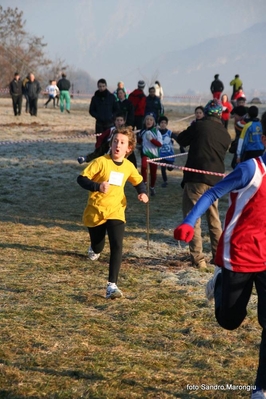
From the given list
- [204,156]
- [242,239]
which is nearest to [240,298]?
[242,239]

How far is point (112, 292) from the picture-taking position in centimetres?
707

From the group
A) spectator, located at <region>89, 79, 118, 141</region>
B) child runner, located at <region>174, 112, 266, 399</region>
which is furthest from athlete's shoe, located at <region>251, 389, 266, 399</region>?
spectator, located at <region>89, 79, 118, 141</region>

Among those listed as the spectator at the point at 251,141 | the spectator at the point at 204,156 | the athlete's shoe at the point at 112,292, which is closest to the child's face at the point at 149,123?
the spectator at the point at 251,141

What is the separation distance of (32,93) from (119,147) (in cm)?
2379

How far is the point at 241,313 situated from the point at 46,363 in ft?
5.05

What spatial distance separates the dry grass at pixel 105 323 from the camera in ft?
16.5

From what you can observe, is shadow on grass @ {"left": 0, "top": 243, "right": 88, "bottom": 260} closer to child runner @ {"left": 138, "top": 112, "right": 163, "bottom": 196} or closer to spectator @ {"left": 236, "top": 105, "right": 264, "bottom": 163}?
spectator @ {"left": 236, "top": 105, "right": 264, "bottom": 163}

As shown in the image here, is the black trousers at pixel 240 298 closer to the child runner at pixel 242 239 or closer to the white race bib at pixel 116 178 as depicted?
the child runner at pixel 242 239

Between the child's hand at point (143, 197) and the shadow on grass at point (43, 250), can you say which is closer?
the child's hand at point (143, 197)

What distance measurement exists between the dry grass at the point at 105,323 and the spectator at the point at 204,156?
0.57m

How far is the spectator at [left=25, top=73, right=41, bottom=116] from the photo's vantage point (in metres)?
30.2

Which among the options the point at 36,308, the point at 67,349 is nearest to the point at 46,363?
the point at 67,349

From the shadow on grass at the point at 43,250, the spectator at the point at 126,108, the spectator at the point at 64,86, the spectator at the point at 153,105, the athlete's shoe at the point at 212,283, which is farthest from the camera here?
the spectator at the point at 64,86

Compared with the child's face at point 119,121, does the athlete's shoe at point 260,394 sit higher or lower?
lower
